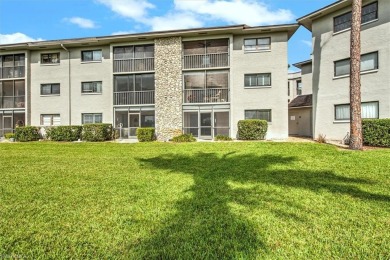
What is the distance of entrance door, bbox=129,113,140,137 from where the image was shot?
2250cm

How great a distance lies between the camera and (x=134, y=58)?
2244 centimetres

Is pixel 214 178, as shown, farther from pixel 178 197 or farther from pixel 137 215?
pixel 137 215

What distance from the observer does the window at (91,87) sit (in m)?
23.0

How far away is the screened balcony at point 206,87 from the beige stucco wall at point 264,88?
85cm

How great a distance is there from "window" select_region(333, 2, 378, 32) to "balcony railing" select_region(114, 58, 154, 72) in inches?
587

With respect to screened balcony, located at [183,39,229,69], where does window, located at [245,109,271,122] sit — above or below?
below

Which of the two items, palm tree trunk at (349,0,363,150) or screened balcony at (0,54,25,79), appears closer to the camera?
palm tree trunk at (349,0,363,150)

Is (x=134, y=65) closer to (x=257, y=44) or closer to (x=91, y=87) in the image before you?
(x=91, y=87)

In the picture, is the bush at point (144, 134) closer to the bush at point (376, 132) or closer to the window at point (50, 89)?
the window at point (50, 89)

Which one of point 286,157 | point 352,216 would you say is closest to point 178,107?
point 286,157

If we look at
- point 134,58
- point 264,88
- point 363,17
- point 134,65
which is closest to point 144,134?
point 134,65

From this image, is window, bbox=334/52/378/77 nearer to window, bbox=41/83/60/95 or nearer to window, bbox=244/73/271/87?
window, bbox=244/73/271/87

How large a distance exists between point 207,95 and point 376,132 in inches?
485

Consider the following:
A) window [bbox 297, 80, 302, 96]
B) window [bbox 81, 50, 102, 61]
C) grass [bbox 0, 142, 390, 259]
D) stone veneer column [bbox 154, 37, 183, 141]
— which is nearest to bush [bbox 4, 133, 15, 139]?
window [bbox 81, 50, 102, 61]
